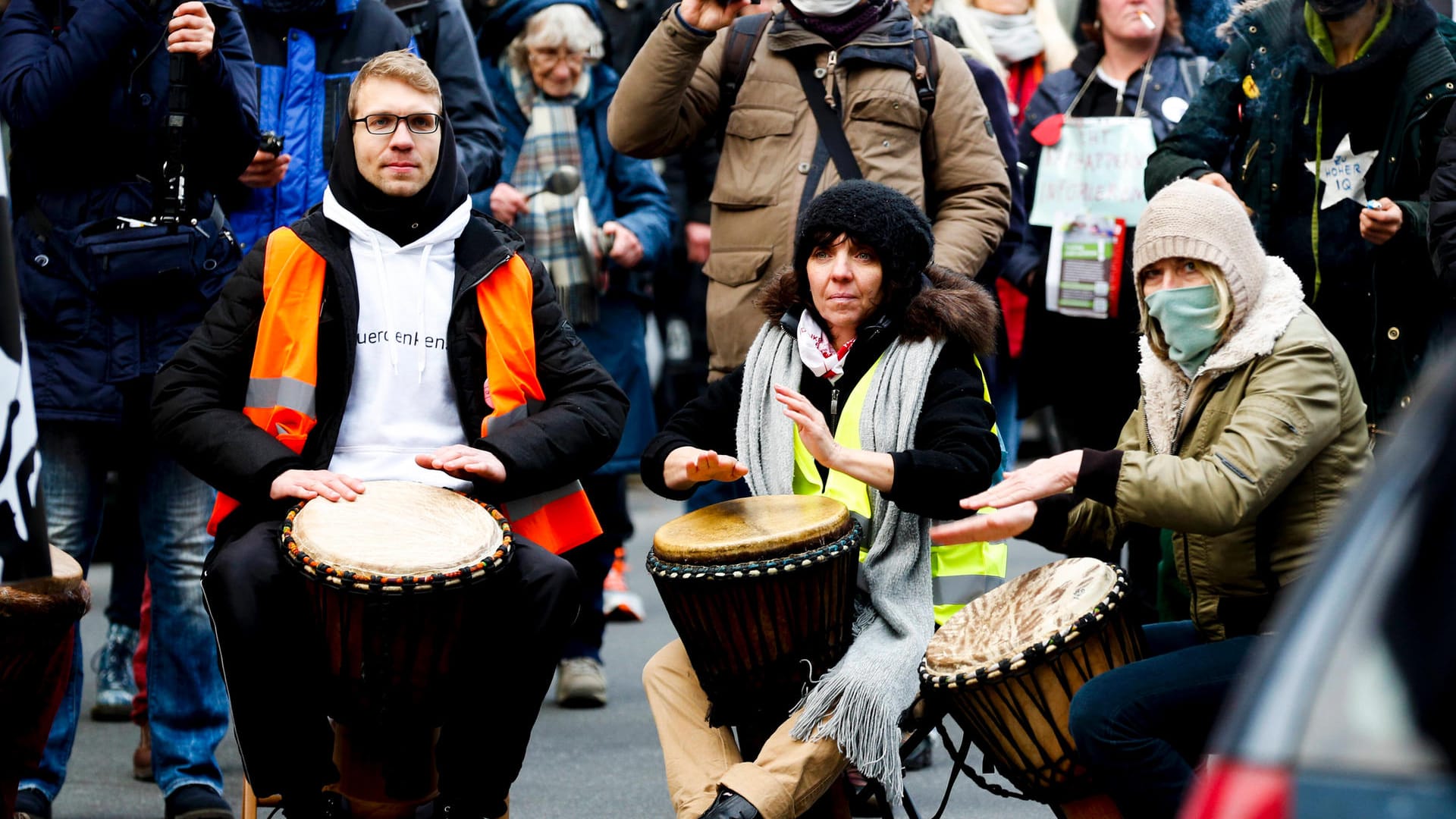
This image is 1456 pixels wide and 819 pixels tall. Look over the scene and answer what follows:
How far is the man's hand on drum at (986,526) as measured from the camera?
157 inches

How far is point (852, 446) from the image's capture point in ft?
13.9

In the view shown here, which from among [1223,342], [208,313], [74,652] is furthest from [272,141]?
[1223,342]

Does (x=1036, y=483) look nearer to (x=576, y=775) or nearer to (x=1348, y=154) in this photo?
(x=1348, y=154)

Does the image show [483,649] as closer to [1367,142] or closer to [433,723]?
[433,723]

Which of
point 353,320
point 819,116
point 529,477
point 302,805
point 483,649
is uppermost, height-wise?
point 819,116

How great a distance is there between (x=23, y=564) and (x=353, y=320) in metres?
1.25

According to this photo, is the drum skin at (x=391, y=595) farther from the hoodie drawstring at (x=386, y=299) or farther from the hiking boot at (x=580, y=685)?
the hiking boot at (x=580, y=685)

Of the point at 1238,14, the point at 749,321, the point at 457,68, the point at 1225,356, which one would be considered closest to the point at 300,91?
the point at 457,68

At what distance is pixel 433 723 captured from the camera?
13.2 ft

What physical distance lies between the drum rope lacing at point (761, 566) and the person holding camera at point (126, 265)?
1596mm

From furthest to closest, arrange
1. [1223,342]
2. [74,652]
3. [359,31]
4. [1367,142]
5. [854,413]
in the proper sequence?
[359,31]
[1367,142]
[74,652]
[854,413]
[1223,342]

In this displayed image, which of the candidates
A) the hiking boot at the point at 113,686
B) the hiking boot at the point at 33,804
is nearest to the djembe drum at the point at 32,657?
the hiking boot at the point at 33,804

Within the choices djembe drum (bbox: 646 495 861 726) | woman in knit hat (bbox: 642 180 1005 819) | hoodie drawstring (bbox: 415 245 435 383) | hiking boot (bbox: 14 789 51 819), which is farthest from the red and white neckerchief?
hiking boot (bbox: 14 789 51 819)

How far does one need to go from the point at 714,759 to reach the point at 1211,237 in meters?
1.55
